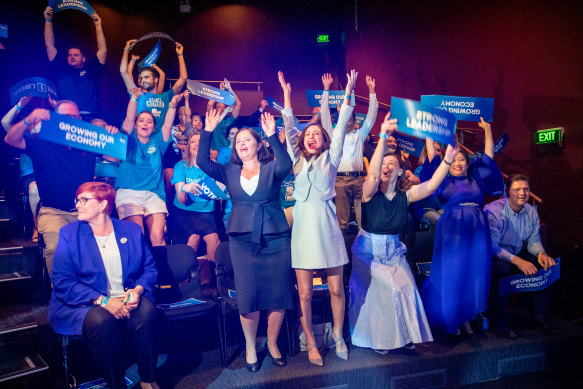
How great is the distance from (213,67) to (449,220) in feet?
26.7

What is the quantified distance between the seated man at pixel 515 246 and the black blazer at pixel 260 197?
2121 mm

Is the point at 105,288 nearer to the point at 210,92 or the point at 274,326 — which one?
the point at 274,326

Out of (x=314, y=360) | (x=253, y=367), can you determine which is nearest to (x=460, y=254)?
(x=314, y=360)

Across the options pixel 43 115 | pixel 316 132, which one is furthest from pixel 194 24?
pixel 316 132

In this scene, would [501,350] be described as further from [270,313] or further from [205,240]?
[205,240]

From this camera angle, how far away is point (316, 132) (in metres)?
3.03

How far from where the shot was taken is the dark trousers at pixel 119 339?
247 centimetres

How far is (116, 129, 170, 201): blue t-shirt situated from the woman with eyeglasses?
962mm

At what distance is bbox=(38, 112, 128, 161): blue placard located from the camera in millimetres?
2711

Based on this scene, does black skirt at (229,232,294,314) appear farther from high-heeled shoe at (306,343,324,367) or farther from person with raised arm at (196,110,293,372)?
high-heeled shoe at (306,343,324,367)

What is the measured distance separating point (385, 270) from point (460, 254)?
74 cm

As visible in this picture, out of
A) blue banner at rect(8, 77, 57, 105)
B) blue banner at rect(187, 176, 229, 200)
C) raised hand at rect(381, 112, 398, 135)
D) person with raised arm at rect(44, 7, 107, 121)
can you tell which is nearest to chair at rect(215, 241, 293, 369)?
→ blue banner at rect(187, 176, 229, 200)

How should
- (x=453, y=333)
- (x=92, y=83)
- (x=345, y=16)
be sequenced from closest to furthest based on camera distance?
(x=453, y=333)
(x=92, y=83)
(x=345, y=16)

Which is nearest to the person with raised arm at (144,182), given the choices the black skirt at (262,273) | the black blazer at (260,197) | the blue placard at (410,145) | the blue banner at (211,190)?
the blue banner at (211,190)
